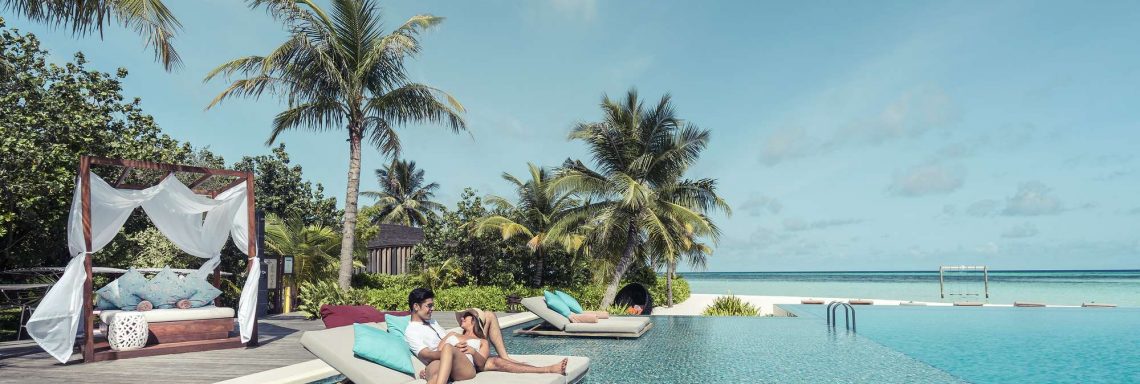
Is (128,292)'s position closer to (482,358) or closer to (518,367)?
(482,358)

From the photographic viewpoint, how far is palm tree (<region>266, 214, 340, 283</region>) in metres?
16.5

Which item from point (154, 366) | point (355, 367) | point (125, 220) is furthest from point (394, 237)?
point (355, 367)

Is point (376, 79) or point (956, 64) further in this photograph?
point (956, 64)

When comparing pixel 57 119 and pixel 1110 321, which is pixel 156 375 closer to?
pixel 57 119

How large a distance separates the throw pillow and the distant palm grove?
12.3ft

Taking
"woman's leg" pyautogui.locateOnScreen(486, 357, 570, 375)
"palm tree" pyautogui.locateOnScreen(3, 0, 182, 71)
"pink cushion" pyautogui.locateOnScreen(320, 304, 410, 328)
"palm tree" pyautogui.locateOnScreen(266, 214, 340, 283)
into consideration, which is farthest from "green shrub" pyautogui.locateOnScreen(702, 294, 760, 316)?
"palm tree" pyautogui.locateOnScreen(3, 0, 182, 71)

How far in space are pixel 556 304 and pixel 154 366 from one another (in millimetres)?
5473

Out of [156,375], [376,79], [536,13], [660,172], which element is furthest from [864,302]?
[156,375]

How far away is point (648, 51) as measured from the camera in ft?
62.8

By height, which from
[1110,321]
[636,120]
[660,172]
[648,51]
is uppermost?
[648,51]

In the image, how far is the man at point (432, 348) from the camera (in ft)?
17.1

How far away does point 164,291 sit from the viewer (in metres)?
9.05

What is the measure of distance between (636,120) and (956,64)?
12.1 m

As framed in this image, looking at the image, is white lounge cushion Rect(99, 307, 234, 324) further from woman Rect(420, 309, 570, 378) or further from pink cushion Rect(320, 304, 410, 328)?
woman Rect(420, 309, 570, 378)
